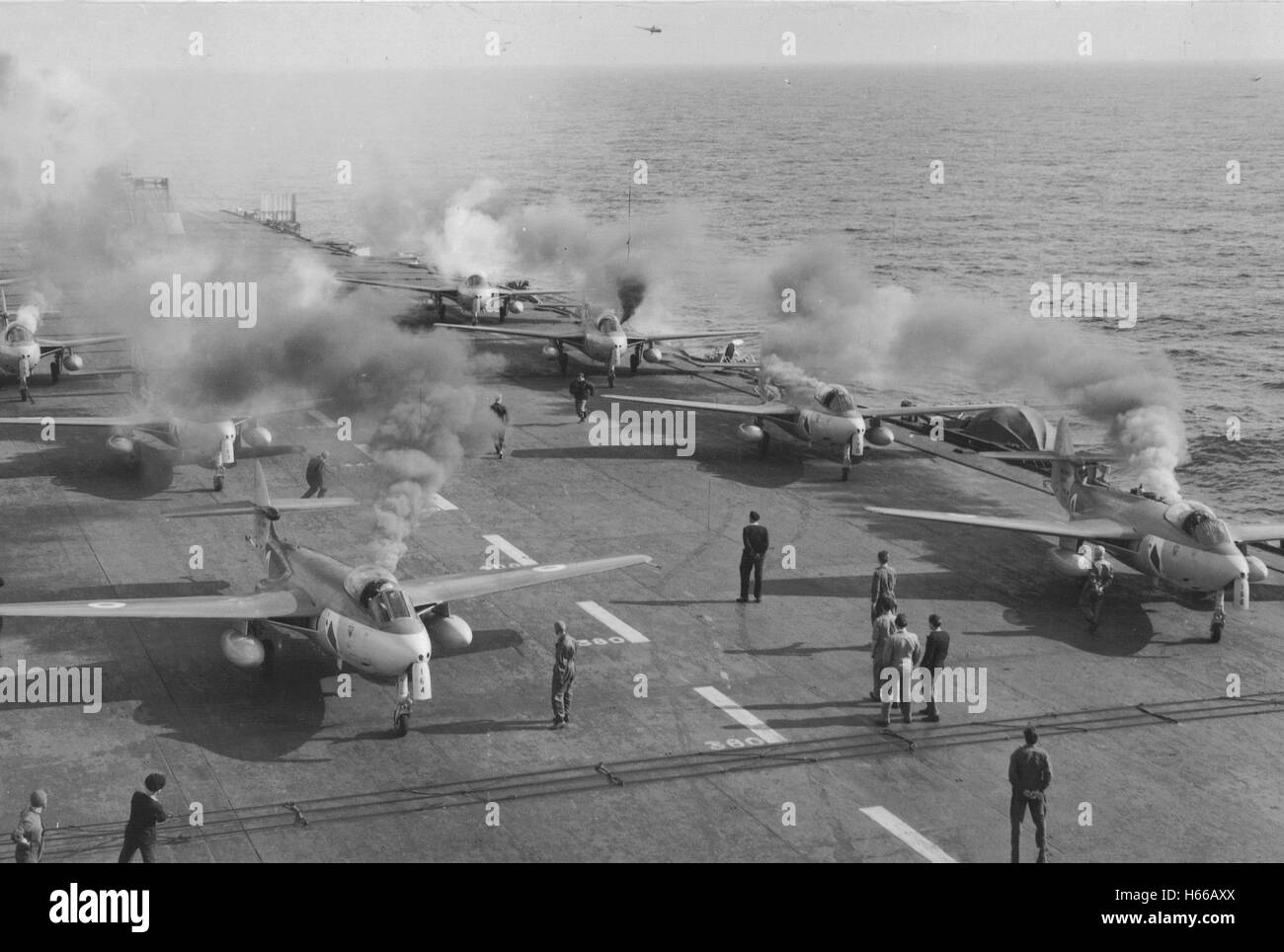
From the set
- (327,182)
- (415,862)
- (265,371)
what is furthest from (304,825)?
(327,182)

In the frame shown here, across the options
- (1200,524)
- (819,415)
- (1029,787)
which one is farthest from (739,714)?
(819,415)

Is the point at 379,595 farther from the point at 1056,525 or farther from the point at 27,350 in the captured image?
the point at 27,350

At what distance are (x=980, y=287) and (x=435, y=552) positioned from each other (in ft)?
243

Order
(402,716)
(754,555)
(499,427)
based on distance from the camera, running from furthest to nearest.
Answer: (499,427) → (754,555) → (402,716)

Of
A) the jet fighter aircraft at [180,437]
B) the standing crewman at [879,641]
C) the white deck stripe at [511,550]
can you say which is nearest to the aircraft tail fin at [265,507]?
the white deck stripe at [511,550]

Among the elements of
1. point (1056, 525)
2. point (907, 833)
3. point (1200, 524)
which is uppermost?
point (1200, 524)

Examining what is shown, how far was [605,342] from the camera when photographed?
172 feet

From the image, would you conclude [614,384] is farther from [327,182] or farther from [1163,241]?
[327,182]

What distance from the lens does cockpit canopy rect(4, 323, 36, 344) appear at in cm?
4788

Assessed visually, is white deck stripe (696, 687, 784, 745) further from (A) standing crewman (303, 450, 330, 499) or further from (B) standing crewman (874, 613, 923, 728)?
(A) standing crewman (303, 450, 330, 499)

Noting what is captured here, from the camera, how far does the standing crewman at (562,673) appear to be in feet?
78.2

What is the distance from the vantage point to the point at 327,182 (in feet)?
604

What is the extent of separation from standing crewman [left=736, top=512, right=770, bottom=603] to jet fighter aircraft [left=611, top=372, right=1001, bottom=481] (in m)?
10.8

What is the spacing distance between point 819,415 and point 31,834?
2698 centimetres
